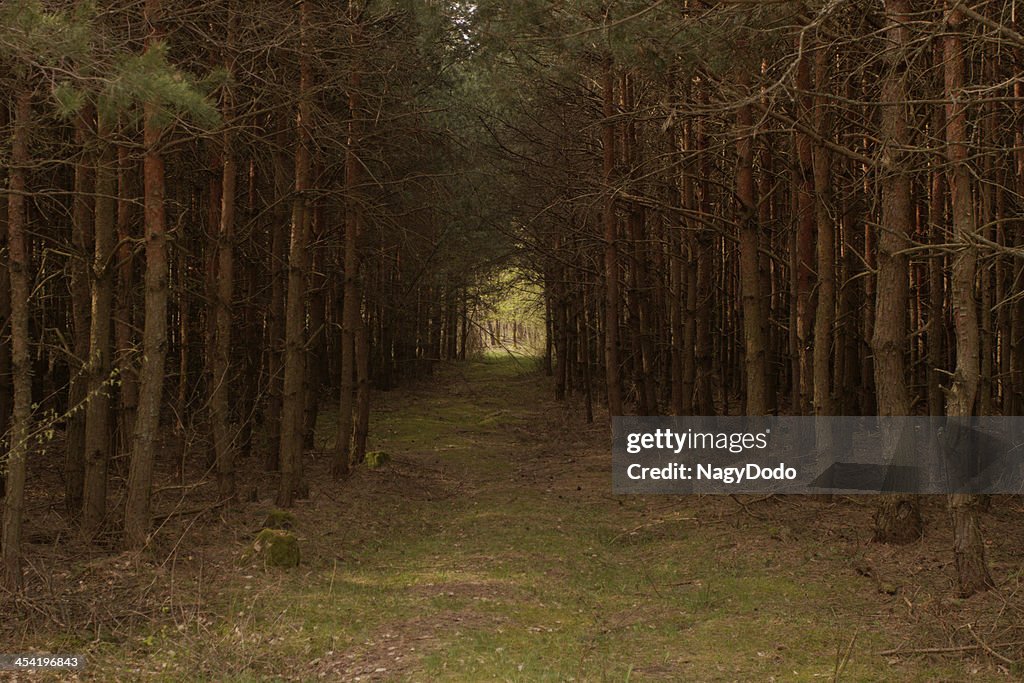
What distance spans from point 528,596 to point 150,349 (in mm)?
4576

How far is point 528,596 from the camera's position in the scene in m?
9.23

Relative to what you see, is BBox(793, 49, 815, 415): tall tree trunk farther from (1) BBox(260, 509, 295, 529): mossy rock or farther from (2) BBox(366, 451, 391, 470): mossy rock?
(2) BBox(366, 451, 391, 470): mossy rock


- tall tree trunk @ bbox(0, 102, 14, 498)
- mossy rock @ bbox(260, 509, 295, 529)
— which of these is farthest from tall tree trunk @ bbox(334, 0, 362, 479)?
tall tree trunk @ bbox(0, 102, 14, 498)

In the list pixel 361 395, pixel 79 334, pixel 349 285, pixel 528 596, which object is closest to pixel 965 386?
pixel 528 596

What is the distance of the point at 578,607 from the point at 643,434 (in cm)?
896

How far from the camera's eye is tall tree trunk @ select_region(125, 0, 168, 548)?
9.68 metres

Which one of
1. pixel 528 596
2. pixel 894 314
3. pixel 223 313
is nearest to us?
pixel 528 596

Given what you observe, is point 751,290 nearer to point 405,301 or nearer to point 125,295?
point 125,295

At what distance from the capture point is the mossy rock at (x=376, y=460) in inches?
674

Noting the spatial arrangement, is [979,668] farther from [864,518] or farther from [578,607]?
[864,518]

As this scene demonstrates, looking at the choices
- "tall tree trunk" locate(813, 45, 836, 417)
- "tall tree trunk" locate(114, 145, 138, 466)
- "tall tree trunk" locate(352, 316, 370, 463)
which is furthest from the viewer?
"tall tree trunk" locate(352, 316, 370, 463)

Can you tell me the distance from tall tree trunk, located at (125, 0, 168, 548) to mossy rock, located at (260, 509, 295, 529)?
205 cm

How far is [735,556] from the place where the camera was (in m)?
10.6

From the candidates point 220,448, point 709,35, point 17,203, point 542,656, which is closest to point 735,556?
point 542,656
